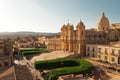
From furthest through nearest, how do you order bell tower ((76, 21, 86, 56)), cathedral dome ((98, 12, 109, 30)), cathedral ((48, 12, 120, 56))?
cathedral dome ((98, 12, 109, 30)), cathedral ((48, 12, 120, 56)), bell tower ((76, 21, 86, 56))

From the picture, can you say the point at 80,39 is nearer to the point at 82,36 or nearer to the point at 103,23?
the point at 82,36

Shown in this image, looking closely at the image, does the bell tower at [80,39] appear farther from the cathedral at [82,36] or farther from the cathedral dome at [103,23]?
the cathedral dome at [103,23]

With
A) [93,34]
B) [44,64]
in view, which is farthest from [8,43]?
[93,34]

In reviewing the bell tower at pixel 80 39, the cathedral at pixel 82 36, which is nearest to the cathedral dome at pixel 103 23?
the cathedral at pixel 82 36

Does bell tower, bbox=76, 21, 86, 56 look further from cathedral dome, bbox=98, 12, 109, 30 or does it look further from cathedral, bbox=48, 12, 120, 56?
cathedral dome, bbox=98, 12, 109, 30

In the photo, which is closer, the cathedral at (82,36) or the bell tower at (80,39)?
the bell tower at (80,39)

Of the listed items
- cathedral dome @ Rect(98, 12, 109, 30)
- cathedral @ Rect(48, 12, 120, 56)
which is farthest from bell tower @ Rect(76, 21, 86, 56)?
cathedral dome @ Rect(98, 12, 109, 30)

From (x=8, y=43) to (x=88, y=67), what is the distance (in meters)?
17.2

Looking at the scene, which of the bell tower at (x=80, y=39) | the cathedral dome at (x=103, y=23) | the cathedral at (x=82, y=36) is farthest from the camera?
the cathedral dome at (x=103, y=23)

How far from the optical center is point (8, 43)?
35438mm

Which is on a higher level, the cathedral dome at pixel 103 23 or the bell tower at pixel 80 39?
the cathedral dome at pixel 103 23

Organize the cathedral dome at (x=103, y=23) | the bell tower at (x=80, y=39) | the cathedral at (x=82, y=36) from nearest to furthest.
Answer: the bell tower at (x=80, y=39) → the cathedral at (x=82, y=36) → the cathedral dome at (x=103, y=23)

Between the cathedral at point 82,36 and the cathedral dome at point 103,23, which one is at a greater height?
the cathedral dome at point 103,23

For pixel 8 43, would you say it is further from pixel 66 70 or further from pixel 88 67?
pixel 88 67
